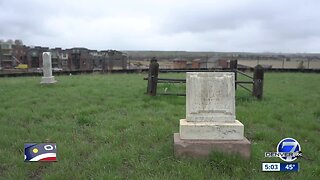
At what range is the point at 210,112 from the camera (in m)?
4.26

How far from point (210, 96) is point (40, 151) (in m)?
2.35

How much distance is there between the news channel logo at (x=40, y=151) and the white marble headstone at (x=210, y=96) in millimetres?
1902

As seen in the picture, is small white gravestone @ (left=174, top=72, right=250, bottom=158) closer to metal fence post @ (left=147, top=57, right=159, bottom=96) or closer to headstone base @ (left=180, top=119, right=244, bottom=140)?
headstone base @ (left=180, top=119, right=244, bottom=140)

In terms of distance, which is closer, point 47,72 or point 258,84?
point 258,84

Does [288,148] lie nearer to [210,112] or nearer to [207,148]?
[207,148]

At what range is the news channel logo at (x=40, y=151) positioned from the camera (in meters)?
3.47

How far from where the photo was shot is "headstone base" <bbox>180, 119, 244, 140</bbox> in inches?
162

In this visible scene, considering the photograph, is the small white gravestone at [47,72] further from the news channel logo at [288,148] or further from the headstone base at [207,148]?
the news channel logo at [288,148]

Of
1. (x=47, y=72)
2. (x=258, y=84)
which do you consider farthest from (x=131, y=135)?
(x=47, y=72)

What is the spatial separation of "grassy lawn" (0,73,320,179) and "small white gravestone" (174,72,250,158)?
309mm

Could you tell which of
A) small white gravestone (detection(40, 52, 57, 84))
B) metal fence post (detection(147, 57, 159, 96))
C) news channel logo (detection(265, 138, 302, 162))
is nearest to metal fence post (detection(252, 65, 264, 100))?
metal fence post (detection(147, 57, 159, 96))

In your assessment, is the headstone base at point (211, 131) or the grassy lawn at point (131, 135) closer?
the grassy lawn at point (131, 135)

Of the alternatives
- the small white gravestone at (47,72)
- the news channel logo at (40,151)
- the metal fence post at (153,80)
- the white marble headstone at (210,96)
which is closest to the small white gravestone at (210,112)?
the white marble headstone at (210,96)

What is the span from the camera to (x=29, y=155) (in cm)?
354
